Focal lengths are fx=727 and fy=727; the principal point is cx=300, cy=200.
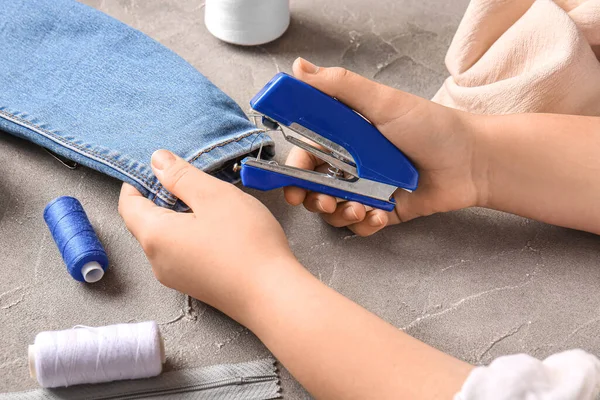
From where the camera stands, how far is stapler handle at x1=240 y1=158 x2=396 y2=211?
86 centimetres

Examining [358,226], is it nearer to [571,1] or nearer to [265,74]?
[265,74]

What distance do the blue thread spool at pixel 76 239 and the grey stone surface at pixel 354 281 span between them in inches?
0.8

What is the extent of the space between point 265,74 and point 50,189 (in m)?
0.39

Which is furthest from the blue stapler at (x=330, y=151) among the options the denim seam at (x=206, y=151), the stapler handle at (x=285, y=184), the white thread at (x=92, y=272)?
the white thread at (x=92, y=272)

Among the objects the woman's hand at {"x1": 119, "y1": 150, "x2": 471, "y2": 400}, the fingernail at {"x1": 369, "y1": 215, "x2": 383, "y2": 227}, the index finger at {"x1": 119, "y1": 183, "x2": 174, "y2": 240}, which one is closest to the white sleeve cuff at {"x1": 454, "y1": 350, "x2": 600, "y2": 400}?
the woman's hand at {"x1": 119, "y1": 150, "x2": 471, "y2": 400}

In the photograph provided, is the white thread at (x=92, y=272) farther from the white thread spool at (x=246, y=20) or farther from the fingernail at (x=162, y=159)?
the white thread spool at (x=246, y=20)

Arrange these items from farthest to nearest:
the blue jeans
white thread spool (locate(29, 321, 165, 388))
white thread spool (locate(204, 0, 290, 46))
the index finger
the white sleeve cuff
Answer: white thread spool (locate(204, 0, 290, 46)), the blue jeans, the index finger, white thread spool (locate(29, 321, 165, 388)), the white sleeve cuff

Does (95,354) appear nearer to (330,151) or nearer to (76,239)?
(76,239)

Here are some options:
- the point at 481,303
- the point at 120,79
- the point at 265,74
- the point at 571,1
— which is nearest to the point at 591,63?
the point at 571,1

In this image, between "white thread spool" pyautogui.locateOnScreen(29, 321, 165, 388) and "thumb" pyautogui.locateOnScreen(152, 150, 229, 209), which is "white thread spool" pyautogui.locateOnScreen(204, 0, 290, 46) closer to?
"thumb" pyautogui.locateOnScreen(152, 150, 229, 209)

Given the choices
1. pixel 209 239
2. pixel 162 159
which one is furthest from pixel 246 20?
pixel 209 239

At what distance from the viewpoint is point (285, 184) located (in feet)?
2.91

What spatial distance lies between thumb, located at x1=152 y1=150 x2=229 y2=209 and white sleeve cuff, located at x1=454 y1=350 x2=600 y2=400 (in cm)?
37

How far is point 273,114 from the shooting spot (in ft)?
2.64
